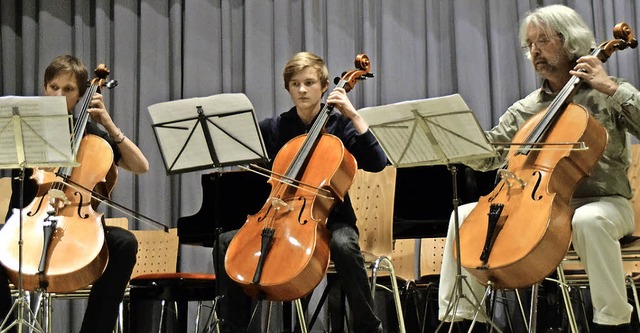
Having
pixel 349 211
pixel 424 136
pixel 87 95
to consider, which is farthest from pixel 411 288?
pixel 87 95

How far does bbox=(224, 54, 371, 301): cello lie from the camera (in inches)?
119

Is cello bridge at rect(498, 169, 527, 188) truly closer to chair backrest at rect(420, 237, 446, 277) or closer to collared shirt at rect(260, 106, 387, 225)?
collared shirt at rect(260, 106, 387, 225)

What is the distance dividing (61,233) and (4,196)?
136 cm

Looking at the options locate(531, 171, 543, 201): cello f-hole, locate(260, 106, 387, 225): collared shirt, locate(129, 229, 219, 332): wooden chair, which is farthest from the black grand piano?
locate(531, 171, 543, 201): cello f-hole

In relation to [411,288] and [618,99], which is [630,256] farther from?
[411,288]

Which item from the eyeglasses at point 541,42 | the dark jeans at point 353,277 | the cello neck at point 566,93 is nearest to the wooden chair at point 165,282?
the dark jeans at point 353,277

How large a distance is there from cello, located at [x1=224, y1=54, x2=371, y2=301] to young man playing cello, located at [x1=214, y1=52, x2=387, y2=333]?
0.44ft

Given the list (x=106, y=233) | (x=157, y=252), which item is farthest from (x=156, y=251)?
(x=106, y=233)

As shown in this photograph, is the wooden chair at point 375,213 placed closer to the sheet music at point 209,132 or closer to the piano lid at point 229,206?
the piano lid at point 229,206

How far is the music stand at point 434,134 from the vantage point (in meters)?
2.75

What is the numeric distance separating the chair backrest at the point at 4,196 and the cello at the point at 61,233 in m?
0.98

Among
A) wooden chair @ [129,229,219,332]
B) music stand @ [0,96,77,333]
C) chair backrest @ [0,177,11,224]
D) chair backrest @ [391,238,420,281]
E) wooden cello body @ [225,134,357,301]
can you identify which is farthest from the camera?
chair backrest @ [391,238,420,281]

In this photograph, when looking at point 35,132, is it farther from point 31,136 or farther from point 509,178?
point 509,178

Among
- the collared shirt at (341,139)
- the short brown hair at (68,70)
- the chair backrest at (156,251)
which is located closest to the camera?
the collared shirt at (341,139)
